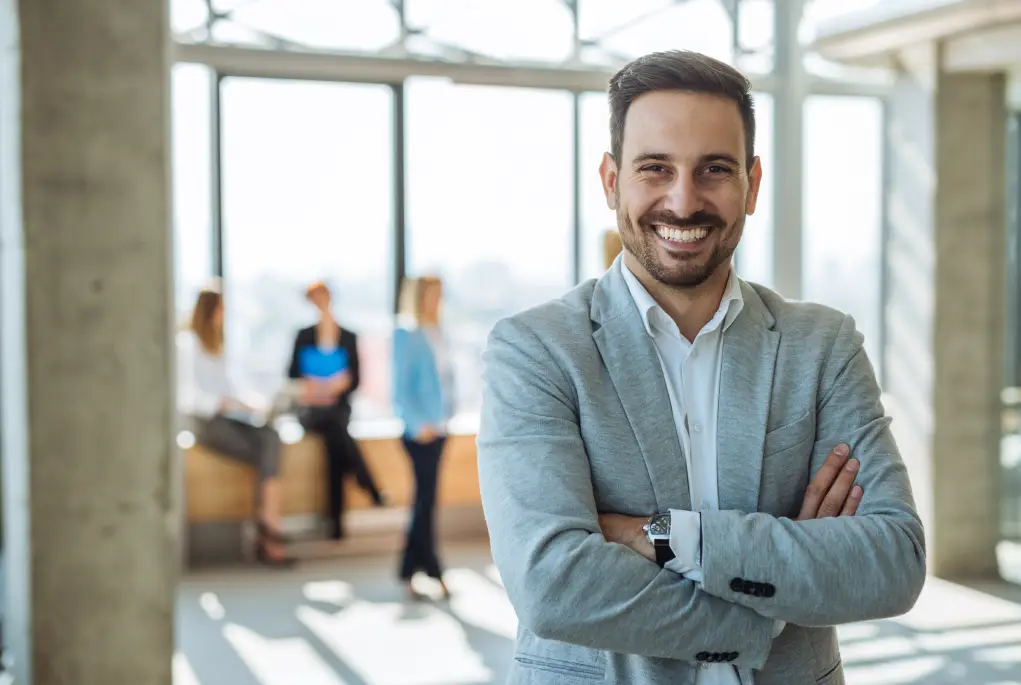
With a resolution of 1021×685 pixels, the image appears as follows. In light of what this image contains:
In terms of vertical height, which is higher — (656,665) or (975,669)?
(656,665)

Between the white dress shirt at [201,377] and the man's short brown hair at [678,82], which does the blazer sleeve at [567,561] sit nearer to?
the man's short brown hair at [678,82]

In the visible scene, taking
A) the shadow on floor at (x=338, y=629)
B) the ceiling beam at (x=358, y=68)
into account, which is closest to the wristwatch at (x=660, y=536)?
the shadow on floor at (x=338, y=629)

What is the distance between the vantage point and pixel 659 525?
1764mm

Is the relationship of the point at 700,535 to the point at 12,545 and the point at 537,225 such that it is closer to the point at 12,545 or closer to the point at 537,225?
the point at 12,545

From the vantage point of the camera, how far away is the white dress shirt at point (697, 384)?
6.01 ft

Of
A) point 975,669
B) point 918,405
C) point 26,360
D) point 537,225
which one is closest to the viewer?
point 26,360

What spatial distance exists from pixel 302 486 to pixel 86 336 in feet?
14.4

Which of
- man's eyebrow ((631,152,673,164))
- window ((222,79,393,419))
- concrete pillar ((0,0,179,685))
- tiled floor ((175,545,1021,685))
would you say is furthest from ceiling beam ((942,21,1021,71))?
man's eyebrow ((631,152,673,164))

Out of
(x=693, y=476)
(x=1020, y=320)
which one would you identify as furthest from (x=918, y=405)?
(x=693, y=476)

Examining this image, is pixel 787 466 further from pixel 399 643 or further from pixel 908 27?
pixel 908 27

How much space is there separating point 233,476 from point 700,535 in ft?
21.3

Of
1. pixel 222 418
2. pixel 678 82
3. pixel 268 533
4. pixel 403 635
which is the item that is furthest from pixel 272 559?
pixel 678 82

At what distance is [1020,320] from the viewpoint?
7605 mm

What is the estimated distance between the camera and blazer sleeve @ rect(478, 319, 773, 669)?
5.57 feet
